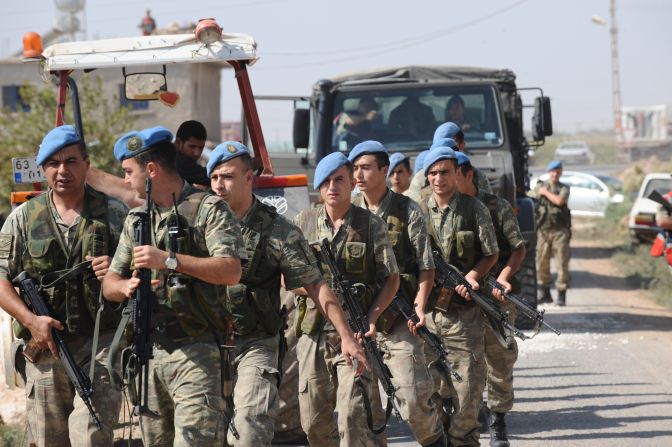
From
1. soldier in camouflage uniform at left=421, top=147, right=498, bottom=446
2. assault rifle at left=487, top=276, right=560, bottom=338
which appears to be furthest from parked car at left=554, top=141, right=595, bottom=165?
soldier in camouflage uniform at left=421, top=147, right=498, bottom=446

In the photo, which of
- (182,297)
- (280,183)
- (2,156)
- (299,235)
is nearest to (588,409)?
A: (280,183)

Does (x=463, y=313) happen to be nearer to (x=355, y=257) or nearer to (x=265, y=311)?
(x=355, y=257)

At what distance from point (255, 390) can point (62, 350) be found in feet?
3.22

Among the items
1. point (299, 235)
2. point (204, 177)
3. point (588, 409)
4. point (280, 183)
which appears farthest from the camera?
point (588, 409)

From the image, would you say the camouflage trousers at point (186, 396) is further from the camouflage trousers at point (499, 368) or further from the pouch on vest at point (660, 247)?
the pouch on vest at point (660, 247)

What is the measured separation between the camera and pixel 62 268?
5.84 metres

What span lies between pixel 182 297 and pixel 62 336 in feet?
3.09

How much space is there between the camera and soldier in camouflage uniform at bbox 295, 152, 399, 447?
251 inches

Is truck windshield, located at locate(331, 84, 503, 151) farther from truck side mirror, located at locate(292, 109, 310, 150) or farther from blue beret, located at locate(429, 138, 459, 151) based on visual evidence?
blue beret, located at locate(429, 138, 459, 151)

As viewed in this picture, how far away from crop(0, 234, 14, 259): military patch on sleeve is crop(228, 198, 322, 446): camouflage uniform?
3.62 ft

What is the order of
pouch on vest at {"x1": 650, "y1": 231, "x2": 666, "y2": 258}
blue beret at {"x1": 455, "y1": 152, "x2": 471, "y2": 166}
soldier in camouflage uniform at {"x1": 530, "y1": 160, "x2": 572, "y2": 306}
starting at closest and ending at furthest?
blue beret at {"x1": 455, "y1": 152, "x2": 471, "y2": 166}
pouch on vest at {"x1": 650, "y1": 231, "x2": 666, "y2": 258}
soldier in camouflage uniform at {"x1": 530, "y1": 160, "x2": 572, "y2": 306}

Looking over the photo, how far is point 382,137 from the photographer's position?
12.6 m

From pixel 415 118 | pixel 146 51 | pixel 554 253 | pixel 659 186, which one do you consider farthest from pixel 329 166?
pixel 659 186

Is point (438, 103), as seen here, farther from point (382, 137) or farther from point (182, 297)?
point (182, 297)
